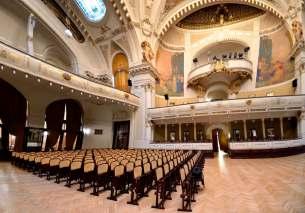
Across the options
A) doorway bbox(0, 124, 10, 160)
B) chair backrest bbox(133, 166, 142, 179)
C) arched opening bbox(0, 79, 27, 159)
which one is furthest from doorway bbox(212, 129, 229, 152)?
doorway bbox(0, 124, 10, 160)

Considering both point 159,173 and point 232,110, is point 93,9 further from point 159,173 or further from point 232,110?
point 159,173

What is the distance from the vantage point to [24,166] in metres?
8.60

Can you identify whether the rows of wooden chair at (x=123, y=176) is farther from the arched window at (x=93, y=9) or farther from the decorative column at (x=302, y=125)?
the arched window at (x=93, y=9)

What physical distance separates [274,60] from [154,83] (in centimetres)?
1026

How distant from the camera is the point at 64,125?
15.6 metres

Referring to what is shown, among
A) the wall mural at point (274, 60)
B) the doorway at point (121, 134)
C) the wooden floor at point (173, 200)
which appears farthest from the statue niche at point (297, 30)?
the doorway at point (121, 134)

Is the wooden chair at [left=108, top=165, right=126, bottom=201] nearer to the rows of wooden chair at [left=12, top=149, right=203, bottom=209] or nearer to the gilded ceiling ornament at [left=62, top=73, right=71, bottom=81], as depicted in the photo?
the rows of wooden chair at [left=12, top=149, right=203, bottom=209]

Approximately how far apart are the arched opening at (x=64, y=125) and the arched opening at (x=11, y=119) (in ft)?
6.16

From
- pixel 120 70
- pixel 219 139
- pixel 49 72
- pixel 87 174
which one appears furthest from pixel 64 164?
pixel 219 139

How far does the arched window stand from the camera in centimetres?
1848

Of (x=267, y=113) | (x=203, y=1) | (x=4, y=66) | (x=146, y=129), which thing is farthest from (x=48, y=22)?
(x=267, y=113)

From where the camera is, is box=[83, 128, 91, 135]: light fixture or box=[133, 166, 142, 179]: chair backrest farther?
box=[83, 128, 91, 135]: light fixture

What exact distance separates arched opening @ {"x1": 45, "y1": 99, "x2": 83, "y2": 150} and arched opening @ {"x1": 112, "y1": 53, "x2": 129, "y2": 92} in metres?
4.80

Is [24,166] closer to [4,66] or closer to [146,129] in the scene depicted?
[4,66]
